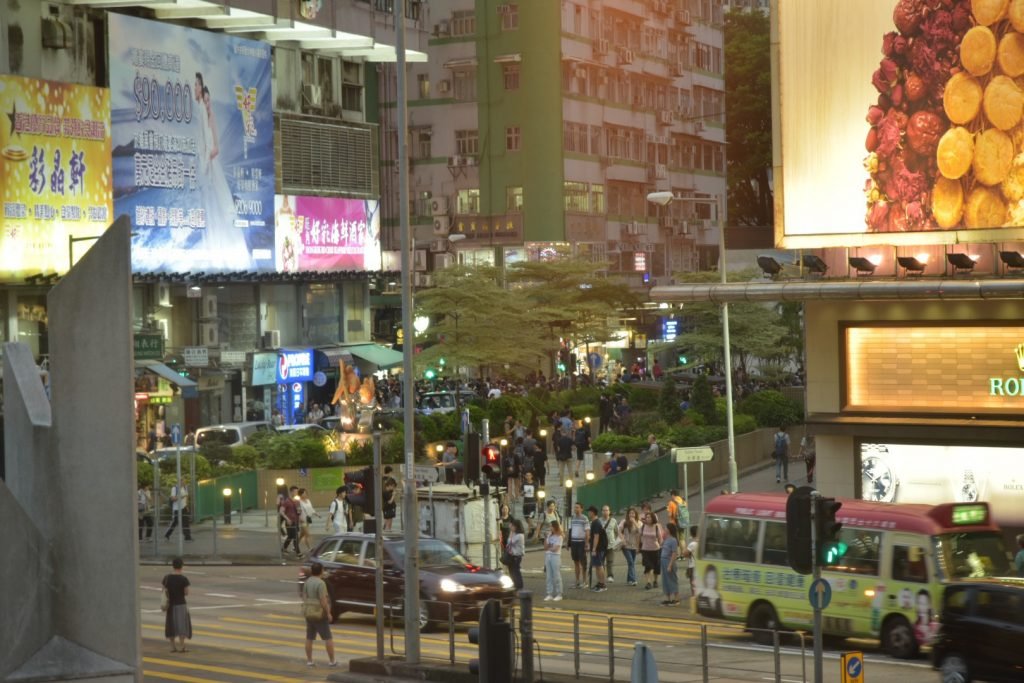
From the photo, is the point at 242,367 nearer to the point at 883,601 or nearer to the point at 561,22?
the point at 561,22

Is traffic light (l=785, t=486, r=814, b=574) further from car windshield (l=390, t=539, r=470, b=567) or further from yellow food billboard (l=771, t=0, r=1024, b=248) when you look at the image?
yellow food billboard (l=771, t=0, r=1024, b=248)

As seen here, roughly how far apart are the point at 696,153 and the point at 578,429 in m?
60.5

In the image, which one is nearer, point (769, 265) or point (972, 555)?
point (972, 555)

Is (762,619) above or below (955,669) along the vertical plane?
below

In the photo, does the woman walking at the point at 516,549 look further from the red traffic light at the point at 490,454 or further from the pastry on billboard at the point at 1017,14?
the pastry on billboard at the point at 1017,14

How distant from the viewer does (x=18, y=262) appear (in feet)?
206

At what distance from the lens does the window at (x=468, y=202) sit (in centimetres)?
9394

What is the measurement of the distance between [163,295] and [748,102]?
2252 inches

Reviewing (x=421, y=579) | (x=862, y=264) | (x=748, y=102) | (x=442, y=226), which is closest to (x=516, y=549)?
(x=421, y=579)

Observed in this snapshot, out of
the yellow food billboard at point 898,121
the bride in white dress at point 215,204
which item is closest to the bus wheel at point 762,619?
the yellow food billboard at point 898,121

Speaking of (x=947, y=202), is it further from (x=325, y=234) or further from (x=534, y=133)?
(x=534, y=133)

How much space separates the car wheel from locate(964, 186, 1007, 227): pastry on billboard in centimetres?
1321

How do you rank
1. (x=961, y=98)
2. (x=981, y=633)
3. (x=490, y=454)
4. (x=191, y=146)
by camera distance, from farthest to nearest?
(x=191, y=146), (x=490, y=454), (x=961, y=98), (x=981, y=633)

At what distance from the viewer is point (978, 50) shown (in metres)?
33.7
